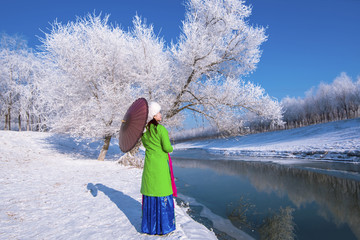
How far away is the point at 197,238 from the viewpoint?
271 cm

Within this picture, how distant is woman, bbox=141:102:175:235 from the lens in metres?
2.72

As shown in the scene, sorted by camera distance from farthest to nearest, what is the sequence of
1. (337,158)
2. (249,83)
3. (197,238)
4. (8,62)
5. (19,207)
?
1. (8,62)
2. (337,158)
3. (249,83)
4. (19,207)
5. (197,238)

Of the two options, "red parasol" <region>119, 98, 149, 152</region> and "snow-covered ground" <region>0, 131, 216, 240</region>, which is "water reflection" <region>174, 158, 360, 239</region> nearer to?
"snow-covered ground" <region>0, 131, 216, 240</region>

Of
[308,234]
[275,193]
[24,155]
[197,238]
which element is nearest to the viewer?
[197,238]

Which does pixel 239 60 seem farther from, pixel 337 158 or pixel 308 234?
pixel 337 158

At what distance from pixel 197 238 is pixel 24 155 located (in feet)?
41.6

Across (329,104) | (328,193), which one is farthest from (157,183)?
(329,104)

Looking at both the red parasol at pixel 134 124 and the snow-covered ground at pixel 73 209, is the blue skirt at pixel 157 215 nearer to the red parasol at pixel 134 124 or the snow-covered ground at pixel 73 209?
the snow-covered ground at pixel 73 209

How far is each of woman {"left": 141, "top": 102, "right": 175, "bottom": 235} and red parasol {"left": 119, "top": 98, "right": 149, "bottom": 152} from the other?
19 centimetres

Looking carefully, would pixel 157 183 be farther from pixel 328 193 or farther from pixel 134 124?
pixel 328 193

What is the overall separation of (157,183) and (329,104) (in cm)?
5248

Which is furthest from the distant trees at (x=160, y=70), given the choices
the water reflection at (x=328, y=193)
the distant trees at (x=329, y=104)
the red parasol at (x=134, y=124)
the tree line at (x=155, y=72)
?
the distant trees at (x=329, y=104)

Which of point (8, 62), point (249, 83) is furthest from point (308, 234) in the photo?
point (8, 62)

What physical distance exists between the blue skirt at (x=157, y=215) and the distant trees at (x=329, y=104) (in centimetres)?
4509
